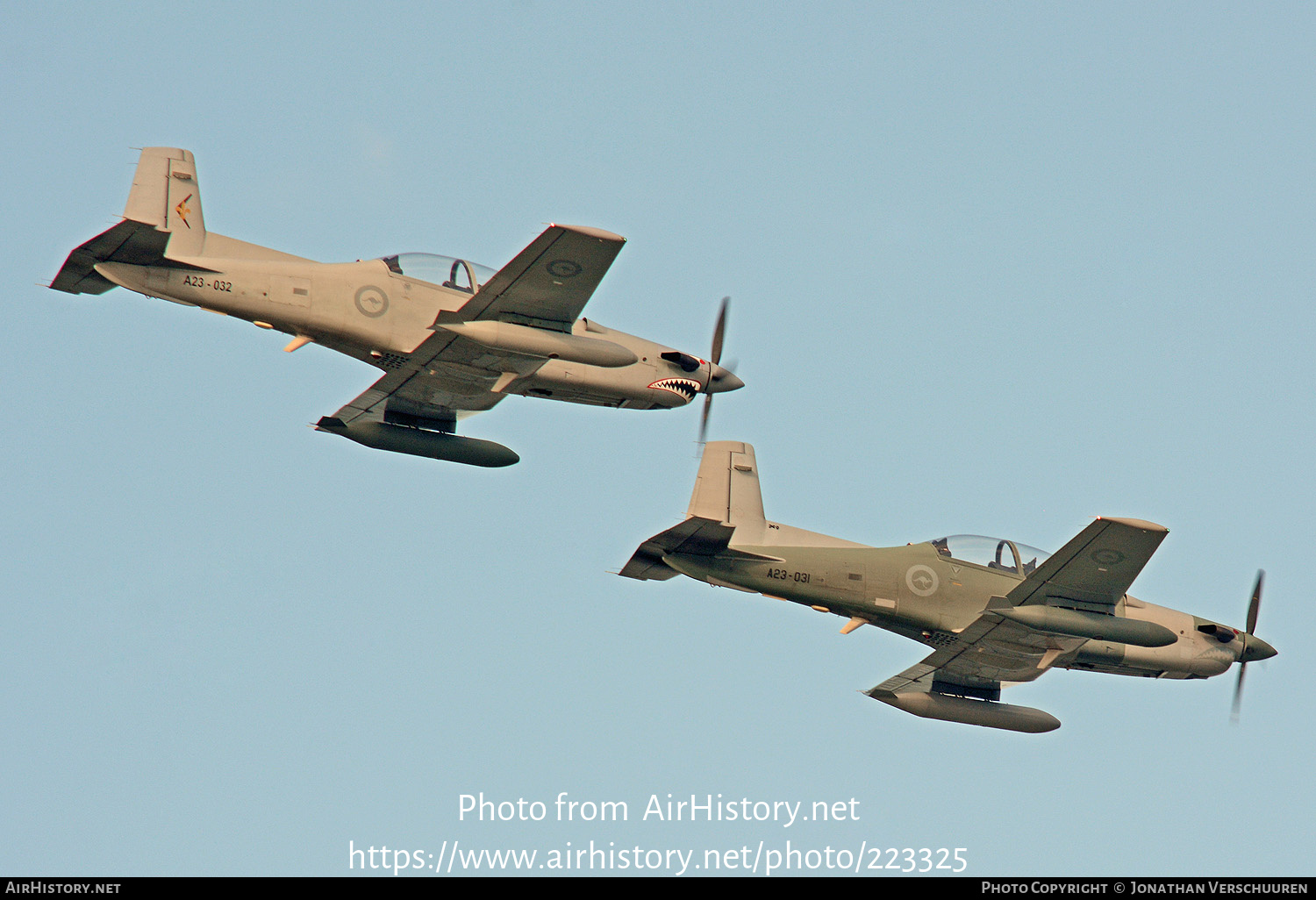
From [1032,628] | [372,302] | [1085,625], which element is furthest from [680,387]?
[1085,625]

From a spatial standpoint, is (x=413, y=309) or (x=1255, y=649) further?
(x=1255, y=649)

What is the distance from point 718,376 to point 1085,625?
860 centimetres

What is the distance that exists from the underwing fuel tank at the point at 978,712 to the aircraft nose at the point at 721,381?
689cm

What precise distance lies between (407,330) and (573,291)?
349 cm

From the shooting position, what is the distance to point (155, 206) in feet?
91.5

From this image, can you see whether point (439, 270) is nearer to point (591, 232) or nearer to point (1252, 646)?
point (591, 232)

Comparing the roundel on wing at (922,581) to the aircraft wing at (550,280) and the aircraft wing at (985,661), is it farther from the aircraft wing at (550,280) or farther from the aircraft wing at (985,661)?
the aircraft wing at (550,280)

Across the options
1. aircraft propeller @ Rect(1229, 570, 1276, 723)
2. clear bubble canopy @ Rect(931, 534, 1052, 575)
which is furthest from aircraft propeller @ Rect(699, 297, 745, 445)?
aircraft propeller @ Rect(1229, 570, 1276, 723)

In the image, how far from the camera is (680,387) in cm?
3053

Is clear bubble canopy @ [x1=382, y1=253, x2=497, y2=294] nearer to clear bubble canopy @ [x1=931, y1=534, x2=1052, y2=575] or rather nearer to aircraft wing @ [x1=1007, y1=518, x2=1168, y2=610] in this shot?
clear bubble canopy @ [x1=931, y1=534, x2=1052, y2=575]

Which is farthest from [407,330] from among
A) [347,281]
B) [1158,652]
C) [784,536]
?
[1158,652]

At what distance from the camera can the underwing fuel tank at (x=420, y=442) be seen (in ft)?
98.9

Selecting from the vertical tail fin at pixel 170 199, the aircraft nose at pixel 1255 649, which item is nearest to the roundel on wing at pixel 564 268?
the vertical tail fin at pixel 170 199
